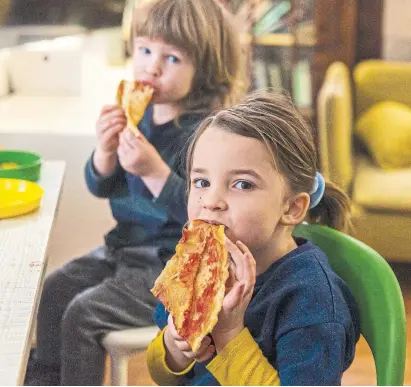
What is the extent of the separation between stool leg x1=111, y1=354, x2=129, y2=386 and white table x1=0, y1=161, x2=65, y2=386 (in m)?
0.30

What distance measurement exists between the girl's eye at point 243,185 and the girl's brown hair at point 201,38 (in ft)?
1.72

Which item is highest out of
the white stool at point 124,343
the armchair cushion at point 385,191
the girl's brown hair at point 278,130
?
the girl's brown hair at point 278,130

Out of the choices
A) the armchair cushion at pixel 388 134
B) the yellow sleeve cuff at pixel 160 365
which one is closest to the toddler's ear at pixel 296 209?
the yellow sleeve cuff at pixel 160 365

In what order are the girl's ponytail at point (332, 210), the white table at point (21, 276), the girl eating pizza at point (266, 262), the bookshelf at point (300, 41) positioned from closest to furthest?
the white table at point (21, 276) → the girl eating pizza at point (266, 262) → the girl's ponytail at point (332, 210) → the bookshelf at point (300, 41)

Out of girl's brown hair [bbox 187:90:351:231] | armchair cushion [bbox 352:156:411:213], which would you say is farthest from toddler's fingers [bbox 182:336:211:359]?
armchair cushion [bbox 352:156:411:213]

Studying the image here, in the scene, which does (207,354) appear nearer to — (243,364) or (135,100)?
(243,364)

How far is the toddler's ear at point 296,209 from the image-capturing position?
2.94ft

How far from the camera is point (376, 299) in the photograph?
94cm

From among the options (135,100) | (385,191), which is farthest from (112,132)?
(385,191)

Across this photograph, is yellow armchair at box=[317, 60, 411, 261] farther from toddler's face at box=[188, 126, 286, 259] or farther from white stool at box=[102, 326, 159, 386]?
→ toddler's face at box=[188, 126, 286, 259]

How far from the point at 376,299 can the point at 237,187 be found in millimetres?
257

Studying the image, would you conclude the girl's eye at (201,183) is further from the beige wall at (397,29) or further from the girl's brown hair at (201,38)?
the beige wall at (397,29)

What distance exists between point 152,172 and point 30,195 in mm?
213

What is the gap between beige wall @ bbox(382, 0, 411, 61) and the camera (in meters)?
3.14
